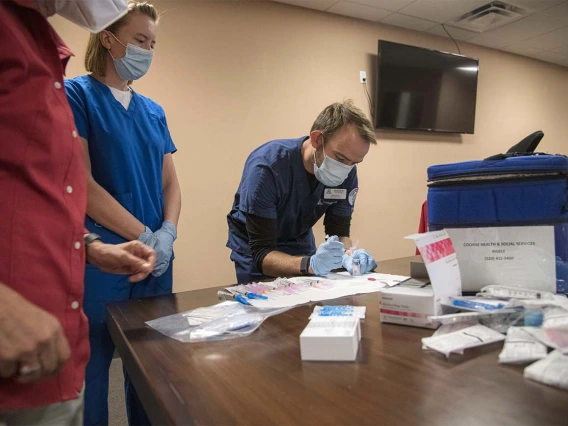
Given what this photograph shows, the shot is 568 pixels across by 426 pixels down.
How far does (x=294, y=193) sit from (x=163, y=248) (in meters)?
0.57

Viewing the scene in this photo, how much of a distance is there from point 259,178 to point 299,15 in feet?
6.79

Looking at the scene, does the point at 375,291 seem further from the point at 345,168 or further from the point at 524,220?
the point at 345,168

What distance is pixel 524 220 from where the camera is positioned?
31.0 inches

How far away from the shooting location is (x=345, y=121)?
147cm

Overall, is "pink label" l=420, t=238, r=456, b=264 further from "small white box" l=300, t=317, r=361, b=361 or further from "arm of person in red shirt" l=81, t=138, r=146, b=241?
"arm of person in red shirt" l=81, t=138, r=146, b=241

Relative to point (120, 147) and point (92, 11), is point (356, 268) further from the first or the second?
point (92, 11)

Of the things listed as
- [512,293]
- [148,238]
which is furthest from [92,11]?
[512,293]

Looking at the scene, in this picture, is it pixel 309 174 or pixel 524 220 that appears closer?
pixel 524 220

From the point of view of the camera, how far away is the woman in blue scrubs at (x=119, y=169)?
3.49 ft

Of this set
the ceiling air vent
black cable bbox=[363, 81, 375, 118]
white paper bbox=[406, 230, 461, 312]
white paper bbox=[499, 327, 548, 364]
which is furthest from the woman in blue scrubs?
the ceiling air vent

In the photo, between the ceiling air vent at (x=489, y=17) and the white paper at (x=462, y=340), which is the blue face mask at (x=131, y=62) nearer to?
the white paper at (x=462, y=340)

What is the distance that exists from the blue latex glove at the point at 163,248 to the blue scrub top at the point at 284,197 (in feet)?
0.99

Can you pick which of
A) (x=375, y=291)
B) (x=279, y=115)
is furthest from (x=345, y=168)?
(x=279, y=115)

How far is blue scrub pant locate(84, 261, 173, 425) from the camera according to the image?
40.0 inches
